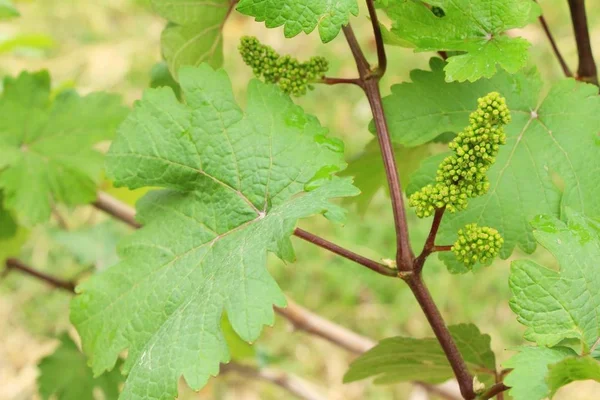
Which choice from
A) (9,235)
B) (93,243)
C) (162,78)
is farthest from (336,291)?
(162,78)

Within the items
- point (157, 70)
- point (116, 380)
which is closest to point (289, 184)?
point (157, 70)

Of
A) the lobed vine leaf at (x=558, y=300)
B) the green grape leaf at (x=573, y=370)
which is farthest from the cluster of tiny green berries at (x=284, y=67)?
the green grape leaf at (x=573, y=370)

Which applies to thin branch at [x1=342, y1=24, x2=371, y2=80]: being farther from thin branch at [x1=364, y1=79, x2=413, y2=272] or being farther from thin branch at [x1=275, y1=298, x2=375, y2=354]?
thin branch at [x1=275, y1=298, x2=375, y2=354]

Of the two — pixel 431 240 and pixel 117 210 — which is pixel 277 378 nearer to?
pixel 117 210

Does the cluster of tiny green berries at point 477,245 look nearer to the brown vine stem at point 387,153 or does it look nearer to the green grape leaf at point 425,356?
the brown vine stem at point 387,153

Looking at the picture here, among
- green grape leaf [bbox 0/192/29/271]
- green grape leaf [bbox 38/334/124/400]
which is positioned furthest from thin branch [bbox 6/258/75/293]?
green grape leaf [bbox 38/334/124/400]

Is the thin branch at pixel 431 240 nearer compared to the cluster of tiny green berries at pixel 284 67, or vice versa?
the thin branch at pixel 431 240
